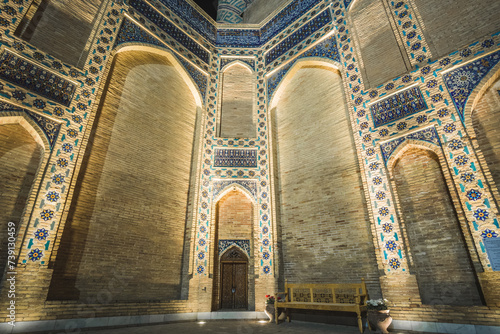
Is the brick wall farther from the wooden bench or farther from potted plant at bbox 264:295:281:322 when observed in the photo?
potted plant at bbox 264:295:281:322

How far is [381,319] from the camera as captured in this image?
5.42 meters

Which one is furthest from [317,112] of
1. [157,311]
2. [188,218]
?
[157,311]

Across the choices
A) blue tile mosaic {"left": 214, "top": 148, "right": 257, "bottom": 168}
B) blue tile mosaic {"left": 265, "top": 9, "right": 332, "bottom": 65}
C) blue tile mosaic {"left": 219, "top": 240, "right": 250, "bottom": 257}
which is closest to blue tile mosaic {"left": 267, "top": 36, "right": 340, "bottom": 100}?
blue tile mosaic {"left": 265, "top": 9, "right": 332, "bottom": 65}

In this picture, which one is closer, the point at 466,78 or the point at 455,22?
the point at 466,78

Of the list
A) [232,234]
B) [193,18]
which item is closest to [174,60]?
[193,18]

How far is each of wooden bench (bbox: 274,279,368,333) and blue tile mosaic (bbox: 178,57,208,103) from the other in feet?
24.3

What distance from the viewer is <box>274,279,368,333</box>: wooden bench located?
239 inches

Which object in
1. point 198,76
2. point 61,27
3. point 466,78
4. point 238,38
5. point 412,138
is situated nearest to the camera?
point 466,78

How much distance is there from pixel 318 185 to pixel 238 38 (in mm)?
7762

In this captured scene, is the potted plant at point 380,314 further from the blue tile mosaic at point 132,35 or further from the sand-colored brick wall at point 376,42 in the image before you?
the blue tile mosaic at point 132,35

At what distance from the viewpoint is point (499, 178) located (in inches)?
213

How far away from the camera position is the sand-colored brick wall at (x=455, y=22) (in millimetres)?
6285

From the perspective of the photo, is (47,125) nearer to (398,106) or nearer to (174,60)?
(174,60)

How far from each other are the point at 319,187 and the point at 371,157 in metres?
1.80
